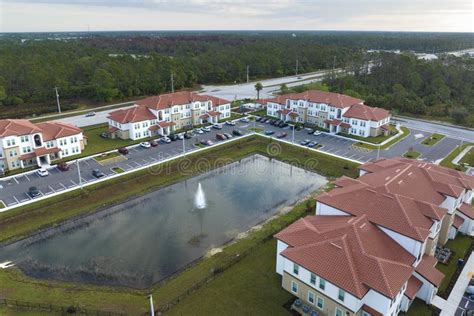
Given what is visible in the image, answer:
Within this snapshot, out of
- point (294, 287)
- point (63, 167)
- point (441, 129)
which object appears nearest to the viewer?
point (294, 287)

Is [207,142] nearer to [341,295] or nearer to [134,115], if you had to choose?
[134,115]

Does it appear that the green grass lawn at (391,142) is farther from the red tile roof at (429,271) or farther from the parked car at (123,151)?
the parked car at (123,151)

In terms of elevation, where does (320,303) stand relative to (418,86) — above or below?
below

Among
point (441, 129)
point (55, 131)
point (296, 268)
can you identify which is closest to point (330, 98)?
point (441, 129)

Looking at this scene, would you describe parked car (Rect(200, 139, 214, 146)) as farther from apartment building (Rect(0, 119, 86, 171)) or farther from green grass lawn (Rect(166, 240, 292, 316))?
green grass lawn (Rect(166, 240, 292, 316))

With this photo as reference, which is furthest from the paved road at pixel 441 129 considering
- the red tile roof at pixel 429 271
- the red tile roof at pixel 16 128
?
the red tile roof at pixel 16 128

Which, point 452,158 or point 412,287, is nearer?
point 412,287
